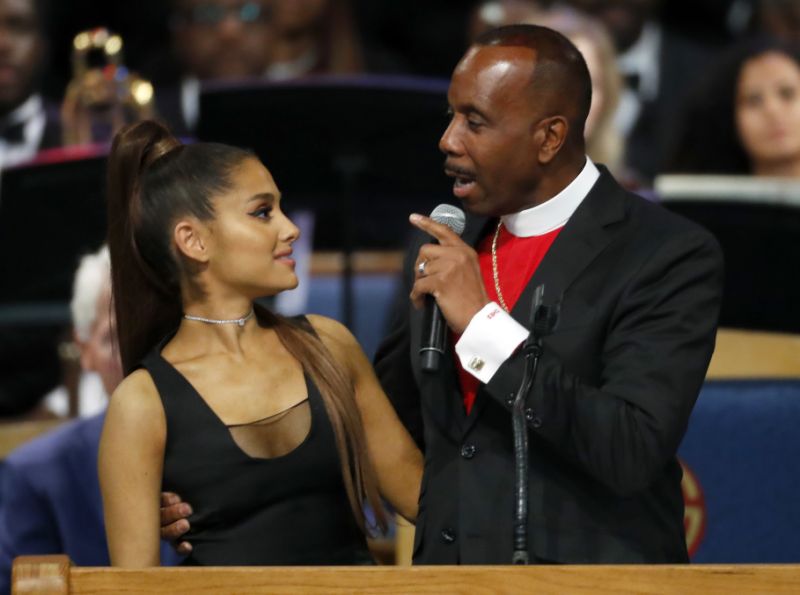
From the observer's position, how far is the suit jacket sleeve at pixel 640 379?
224 cm

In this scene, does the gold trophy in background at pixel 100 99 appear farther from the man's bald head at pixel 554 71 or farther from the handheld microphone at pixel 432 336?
the handheld microphone at pixel 432 336

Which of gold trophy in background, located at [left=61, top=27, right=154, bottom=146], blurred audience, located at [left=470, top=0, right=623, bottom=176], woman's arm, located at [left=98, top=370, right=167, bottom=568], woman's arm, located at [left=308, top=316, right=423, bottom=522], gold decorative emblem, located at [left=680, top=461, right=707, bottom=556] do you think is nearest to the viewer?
woman's arm, located at [left=98, top=370, right=167, bottom=568]

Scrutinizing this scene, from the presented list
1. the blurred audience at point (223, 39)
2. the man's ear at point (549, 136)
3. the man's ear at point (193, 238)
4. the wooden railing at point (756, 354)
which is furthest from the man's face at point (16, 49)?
the man's ear at point (549, 136)

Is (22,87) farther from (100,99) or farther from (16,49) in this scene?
(100,99)

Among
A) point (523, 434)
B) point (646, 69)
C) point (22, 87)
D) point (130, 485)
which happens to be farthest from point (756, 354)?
point (22, 87)

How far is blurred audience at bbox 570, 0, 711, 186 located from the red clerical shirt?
335 centimetres

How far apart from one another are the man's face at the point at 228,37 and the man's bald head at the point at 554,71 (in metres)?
3.46

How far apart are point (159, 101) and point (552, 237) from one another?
10.6 feet

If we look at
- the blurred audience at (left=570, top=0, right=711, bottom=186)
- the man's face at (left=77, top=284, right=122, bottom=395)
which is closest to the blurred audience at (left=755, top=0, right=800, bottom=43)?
the blurred audience at (left=570, top=0, right=711, bottom=186)

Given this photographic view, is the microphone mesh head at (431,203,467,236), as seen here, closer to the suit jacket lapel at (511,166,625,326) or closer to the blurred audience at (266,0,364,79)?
the suit jacket lapel at (511,166,625,326)

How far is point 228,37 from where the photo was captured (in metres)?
5.86

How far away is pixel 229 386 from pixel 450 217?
0.42 meters

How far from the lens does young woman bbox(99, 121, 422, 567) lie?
242 cm

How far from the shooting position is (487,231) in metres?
2.60
